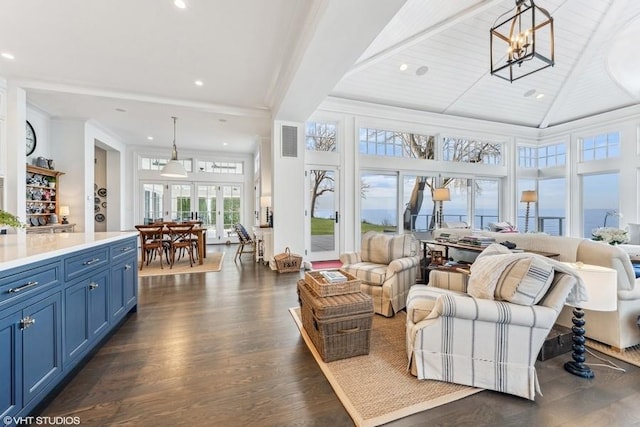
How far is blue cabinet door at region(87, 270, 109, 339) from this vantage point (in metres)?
2.03

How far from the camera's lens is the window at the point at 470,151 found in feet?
23.0

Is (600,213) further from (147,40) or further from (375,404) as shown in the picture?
(147,40)

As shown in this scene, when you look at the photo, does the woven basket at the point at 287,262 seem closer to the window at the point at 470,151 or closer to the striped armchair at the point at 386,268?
→ the striped armchair at the point at 386,268

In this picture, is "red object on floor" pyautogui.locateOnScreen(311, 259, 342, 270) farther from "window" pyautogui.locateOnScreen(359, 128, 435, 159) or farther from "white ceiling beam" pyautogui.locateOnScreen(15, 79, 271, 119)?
"white ceiling beam" pyautogui.locateOnScreen(15, 79, 271, 119)

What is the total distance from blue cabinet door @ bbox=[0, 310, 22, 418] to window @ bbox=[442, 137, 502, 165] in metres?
7.54

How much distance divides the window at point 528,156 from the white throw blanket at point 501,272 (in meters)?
7.62

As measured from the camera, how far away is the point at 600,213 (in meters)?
6.68

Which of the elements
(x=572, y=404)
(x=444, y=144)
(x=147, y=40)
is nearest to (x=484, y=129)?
(x=444, y=144)

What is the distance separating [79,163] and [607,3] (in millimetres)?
10255

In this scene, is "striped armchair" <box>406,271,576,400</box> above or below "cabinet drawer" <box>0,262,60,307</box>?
below

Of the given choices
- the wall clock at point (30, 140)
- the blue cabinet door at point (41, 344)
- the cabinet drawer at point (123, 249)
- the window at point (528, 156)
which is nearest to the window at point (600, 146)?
the window at point (528, 156)

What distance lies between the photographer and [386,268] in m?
3.04

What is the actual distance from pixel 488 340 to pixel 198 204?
8.56m

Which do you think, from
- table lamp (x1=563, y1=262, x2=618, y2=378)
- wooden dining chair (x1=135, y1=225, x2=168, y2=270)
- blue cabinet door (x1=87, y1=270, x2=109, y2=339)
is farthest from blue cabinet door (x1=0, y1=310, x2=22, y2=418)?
wooden dining chair (x1=135, y1=225, x2=168, y2=270)
